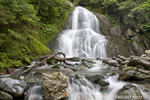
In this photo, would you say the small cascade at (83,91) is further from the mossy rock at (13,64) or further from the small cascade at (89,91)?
the mossy rock at (13,64)

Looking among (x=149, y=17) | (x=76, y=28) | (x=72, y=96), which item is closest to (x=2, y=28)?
(x=72, y=96)

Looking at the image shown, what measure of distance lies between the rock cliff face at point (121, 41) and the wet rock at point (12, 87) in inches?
482

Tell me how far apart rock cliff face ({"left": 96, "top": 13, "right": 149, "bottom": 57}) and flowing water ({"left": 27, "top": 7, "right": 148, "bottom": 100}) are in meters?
1.08

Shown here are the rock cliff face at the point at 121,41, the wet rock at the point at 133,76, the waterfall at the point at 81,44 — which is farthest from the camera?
the rock cliff face at the point at 121,41

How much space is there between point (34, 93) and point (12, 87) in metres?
0.86

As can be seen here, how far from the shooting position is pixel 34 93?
3994 mm

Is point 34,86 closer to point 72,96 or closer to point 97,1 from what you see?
point 72,96

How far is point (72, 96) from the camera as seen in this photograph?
3.98 metres

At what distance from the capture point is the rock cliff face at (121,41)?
1485cm

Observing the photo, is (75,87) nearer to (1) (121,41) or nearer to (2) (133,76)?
(2) (133,76)

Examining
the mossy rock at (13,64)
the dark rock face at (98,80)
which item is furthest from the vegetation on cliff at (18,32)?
the dark rock face at (98,80)

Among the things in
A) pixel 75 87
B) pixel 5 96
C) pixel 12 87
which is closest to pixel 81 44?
pixel 75 87

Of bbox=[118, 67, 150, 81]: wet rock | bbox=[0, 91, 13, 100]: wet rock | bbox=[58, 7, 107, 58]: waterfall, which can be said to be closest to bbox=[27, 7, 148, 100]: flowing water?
bbox=[58, 7, 107, 58]: waterfall

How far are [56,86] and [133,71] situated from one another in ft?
12.4
